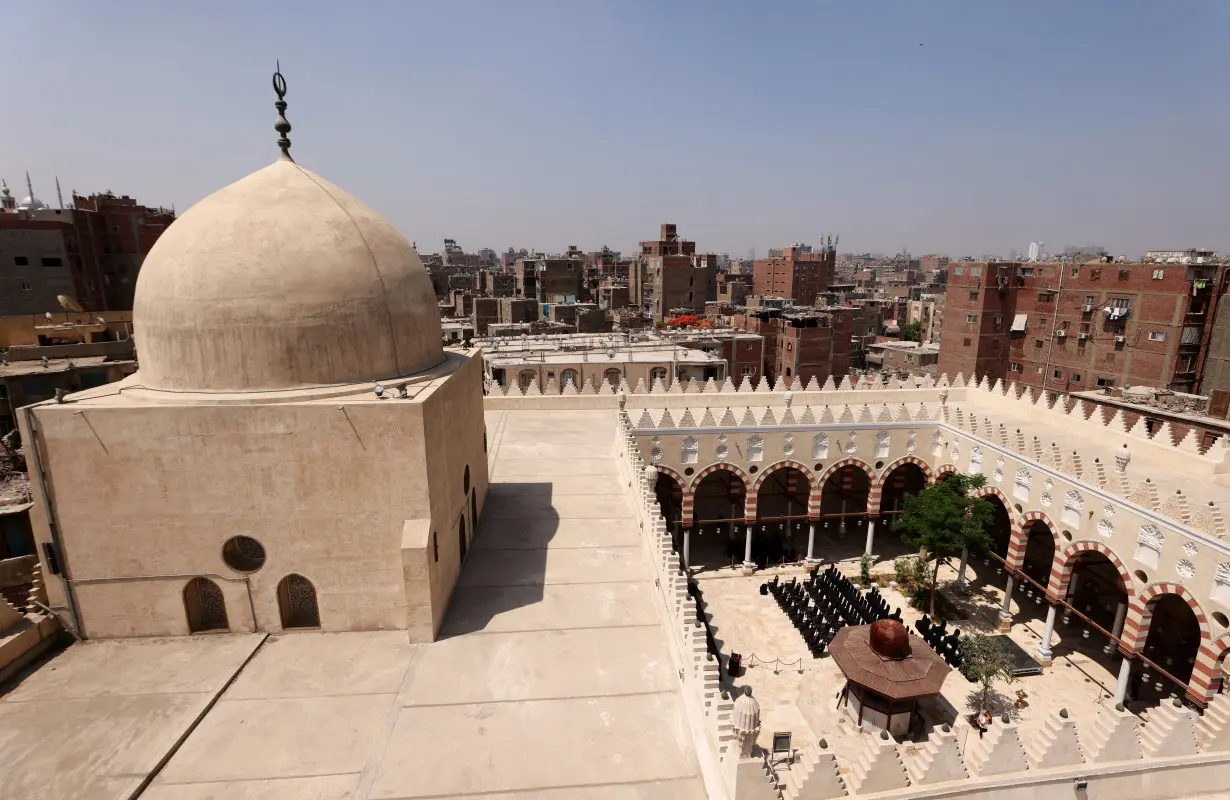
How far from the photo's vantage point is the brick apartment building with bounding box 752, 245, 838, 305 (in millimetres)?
86438

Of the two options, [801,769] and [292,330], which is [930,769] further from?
[292,330]

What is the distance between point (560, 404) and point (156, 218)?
3738cm

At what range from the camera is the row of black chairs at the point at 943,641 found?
59.4 ft

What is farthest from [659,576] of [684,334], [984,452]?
[684,334]

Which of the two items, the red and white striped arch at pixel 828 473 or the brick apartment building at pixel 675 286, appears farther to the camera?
the brick apartment building at pixel 675 286

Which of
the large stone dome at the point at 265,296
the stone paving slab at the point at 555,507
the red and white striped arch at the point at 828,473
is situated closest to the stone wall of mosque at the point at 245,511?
the large stone dome at the point at 265,296

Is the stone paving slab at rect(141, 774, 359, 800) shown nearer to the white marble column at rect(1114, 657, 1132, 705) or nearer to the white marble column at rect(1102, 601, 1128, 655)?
the white marble column at rect(1114, 657, 1132, 705)

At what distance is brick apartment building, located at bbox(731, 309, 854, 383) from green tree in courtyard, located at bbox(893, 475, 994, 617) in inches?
977

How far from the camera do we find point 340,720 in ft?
26.1

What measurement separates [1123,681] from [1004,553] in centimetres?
813

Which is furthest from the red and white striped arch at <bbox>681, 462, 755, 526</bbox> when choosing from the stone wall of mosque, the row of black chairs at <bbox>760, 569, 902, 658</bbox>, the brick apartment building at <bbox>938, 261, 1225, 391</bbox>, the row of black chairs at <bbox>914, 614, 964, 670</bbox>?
the brick apartment building at <bbox>938, 261, 1225, 391</bbox>

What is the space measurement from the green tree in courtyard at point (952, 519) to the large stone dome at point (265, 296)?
710 inches

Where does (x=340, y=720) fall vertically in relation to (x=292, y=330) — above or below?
below

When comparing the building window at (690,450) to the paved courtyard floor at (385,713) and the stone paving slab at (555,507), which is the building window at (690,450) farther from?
the paved courtyard floor at (385,713)
